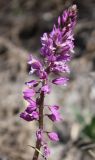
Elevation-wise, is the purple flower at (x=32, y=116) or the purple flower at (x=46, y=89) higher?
the purple flower at (x=46, y=89)

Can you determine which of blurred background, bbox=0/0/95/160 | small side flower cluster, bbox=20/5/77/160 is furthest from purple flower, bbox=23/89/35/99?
blurred background, bbox=0/0/95/160

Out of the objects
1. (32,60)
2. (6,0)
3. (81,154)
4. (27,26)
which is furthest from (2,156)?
(6,0)

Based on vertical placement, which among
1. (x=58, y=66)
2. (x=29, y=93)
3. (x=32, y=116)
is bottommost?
(x=32, y=116)

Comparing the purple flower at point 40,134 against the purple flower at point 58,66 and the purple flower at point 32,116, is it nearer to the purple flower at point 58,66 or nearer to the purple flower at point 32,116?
the purple flower at point 32,116

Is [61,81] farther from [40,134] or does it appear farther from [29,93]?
[40,134]

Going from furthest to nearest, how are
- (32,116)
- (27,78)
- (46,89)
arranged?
(27,78) < (32,116) < (46,89)

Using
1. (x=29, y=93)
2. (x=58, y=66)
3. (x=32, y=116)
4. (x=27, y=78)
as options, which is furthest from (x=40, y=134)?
(x=27, y=78)

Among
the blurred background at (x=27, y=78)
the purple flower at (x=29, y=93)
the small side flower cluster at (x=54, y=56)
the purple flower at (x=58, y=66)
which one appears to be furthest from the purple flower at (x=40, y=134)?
the blurred background at (x=27, y=78)

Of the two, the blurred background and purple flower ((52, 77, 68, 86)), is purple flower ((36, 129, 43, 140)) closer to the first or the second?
purple flower ((52, 77, 68, 86))

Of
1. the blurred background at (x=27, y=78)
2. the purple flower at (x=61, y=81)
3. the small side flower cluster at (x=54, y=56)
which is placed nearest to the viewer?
the small side flower cluster at (x=54, y=56)
